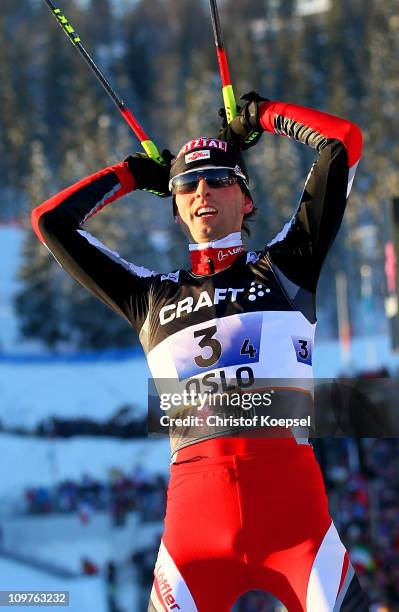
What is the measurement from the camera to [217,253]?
177 inches

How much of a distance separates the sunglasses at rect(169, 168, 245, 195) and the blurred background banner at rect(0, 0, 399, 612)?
3941 millimetres

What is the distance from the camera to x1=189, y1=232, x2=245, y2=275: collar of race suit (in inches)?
176

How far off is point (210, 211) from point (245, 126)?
462mm

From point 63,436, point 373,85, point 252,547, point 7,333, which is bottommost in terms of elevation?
point 252,547

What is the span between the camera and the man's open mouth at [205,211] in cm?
445

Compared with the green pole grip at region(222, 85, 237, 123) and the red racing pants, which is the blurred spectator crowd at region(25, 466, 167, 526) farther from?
the red racing pants

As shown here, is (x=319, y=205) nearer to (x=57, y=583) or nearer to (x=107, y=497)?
(x=57, y=583)

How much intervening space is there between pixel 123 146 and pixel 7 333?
11231 mm

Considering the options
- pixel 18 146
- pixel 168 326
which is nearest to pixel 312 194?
pixel 168 326

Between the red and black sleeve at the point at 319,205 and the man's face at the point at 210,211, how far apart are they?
7.7 inches

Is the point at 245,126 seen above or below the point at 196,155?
above

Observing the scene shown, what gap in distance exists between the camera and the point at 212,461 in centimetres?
410

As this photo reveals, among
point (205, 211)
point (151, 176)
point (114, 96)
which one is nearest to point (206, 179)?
point (205, 211)

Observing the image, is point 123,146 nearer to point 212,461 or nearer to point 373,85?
point 373,85
